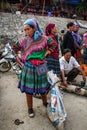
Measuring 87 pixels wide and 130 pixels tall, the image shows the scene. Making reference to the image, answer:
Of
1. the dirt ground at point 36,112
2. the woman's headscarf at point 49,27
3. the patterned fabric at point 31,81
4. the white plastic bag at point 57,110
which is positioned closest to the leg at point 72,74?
the dirt ground at point 36,112

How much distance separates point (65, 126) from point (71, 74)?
62.1 inches

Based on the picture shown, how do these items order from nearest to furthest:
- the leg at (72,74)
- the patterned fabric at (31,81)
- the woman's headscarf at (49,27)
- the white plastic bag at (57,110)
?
the white plastic bag at (57,110) < the patterned fabric at (31,81) < the woman's headscarf at (49,27) < the leg at (72,74)

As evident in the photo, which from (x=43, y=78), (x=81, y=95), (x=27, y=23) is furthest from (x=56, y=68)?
(x=27, y=23)

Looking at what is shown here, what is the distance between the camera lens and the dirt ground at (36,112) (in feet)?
13.4

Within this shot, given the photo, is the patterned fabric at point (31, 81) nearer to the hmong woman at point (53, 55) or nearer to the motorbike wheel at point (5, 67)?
the hmong woman at point (53, 55)

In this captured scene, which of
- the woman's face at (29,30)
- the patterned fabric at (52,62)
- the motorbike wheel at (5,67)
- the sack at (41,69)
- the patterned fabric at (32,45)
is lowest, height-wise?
the motorbike wheel at (5,67)

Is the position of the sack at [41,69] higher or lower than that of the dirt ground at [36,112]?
higher

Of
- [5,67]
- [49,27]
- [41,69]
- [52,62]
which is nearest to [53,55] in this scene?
[52,62]

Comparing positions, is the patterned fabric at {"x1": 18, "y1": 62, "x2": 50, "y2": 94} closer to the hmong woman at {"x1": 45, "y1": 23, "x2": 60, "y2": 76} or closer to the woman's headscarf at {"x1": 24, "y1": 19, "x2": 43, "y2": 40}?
the woman's headscarf at {"x1": 24, "y1": 19, "x2": 43, "y2": 40}

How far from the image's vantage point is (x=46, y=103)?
14.8ft

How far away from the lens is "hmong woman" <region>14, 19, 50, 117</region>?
384 centimetres

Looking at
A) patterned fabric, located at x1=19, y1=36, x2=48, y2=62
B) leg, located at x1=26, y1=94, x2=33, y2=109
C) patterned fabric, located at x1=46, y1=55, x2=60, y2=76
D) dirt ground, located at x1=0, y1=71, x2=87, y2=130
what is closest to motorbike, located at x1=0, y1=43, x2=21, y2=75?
dirt ground, located at x1=0, y1=71, x2=87, y2=130

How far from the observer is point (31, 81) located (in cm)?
402

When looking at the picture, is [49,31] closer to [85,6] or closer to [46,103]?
[46,103]
